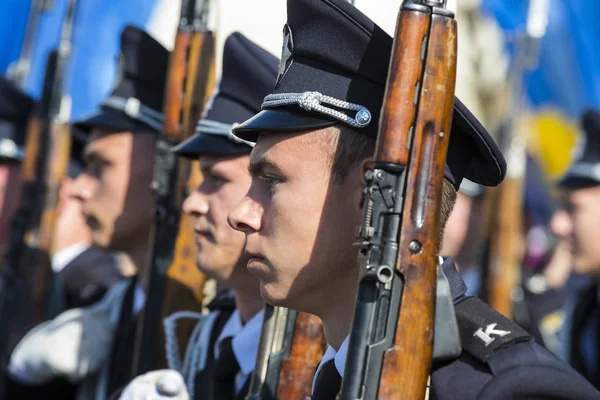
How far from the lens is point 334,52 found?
2.53 meters

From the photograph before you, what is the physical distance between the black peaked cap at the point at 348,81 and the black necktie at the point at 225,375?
1.24m

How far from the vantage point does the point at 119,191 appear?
17.6 ft

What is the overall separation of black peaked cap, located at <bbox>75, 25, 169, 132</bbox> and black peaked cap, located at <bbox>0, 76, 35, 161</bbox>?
89.9 inches

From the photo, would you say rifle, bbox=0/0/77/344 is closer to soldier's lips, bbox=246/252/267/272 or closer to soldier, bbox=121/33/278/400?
soldier, bbox=121/33/278/400

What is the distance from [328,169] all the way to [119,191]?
304 centimetres

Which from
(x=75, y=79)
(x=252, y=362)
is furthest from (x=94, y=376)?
(x=75, y=79)

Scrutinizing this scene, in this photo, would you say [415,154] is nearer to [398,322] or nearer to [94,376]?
[398,322]

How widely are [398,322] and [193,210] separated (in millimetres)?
1860

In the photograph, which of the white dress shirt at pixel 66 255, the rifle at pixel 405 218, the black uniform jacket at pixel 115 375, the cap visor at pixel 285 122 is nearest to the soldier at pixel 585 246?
the black uniform jacket at pixel 115 375

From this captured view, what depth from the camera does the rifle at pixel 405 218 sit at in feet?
7.04

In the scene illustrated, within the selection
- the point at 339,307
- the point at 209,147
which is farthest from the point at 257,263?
the point at 209,147

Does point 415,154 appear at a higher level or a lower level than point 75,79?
lower

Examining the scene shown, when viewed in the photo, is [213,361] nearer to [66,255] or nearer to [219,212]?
[219,212]

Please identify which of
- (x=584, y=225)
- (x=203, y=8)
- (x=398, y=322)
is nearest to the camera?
(x=398, y=322)
